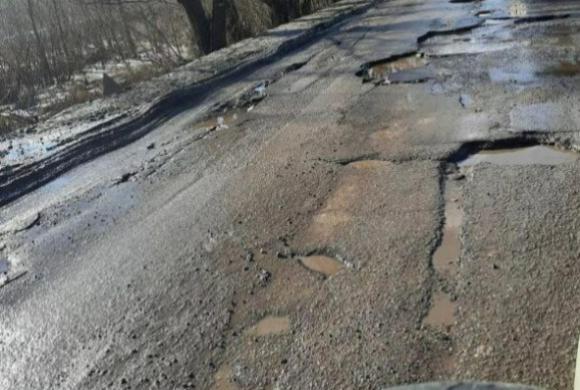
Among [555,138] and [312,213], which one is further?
[555,138]

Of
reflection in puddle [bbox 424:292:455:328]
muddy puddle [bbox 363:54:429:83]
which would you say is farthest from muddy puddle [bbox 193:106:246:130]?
reflection in puddle [bbox 424:292:455:328]

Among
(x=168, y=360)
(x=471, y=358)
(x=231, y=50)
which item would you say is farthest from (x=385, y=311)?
(x=231, y=50)

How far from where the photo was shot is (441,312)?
2770 millimetres

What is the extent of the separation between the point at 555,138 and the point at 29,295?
364cm

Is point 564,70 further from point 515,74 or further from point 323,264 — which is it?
point 323,264

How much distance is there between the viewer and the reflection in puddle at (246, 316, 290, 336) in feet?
9.30

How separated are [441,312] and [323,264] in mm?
780

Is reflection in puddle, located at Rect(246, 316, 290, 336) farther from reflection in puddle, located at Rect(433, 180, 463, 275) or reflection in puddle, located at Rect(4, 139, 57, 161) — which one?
reflection in puddle, located at Rect(4, 139, 57, 161)

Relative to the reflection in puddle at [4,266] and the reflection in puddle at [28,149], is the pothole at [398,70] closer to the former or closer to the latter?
the reflection in puddle at [28,149]

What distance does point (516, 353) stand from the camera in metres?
2.44

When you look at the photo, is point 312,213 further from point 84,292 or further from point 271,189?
point 84,292

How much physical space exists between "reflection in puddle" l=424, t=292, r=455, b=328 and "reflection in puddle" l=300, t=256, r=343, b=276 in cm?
58

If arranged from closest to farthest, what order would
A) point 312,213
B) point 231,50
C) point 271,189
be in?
point 312,213 → point 271,189 → point 231,50

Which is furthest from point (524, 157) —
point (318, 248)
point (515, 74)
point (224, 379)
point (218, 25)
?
point (218, 25)
